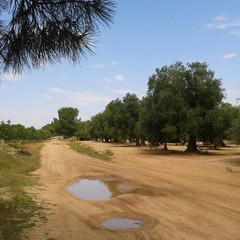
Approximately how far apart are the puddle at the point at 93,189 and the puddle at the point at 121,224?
12.8 ft

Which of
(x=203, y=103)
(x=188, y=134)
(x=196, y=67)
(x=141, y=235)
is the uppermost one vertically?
(x=196, y=67)

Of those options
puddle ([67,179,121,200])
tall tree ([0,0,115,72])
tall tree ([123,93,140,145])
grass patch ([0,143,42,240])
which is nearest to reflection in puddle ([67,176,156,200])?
puddle ([67,179,121,200])

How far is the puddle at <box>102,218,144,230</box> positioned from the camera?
918 centimetres

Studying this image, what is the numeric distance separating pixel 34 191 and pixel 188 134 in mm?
23478

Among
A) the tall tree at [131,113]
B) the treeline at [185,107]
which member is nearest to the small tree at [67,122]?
the tall tree at [131,113]

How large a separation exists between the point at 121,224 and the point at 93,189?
7.21 metres

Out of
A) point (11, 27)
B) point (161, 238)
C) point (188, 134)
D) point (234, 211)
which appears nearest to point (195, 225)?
point (161, 238)

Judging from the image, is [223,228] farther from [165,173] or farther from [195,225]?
[165,173]

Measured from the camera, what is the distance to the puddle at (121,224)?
30.1 ft

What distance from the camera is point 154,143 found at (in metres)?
39.6

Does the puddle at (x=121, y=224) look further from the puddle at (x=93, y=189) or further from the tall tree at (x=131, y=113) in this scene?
the tall tree at (x=131, y=113)

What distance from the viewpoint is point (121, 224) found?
9578mm

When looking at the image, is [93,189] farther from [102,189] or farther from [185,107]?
[185,107]

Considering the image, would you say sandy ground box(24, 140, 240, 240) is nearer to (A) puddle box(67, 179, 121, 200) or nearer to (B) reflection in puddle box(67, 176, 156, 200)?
(B) reflection in puddle box(67, 176, 156, 200)
